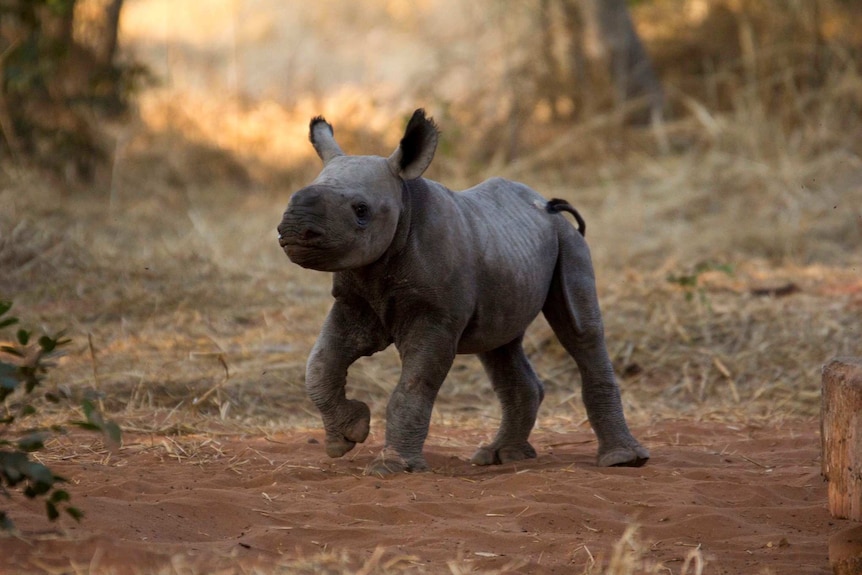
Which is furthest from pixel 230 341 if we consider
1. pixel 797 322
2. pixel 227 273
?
pixel 797 322

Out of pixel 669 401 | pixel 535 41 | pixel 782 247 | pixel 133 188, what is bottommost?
pixel 669 401

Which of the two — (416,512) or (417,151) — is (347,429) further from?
(417,151)

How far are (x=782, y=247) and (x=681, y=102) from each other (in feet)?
15.7

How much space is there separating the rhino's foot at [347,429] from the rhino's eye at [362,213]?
92cm

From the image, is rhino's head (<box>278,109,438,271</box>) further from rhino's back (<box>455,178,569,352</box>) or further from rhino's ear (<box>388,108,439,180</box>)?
rhino's back (<box>455,178,569,352</box>)

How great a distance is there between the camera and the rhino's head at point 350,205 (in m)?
4.53

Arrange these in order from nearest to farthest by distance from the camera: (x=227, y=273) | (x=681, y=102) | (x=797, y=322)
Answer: (x=797, y=322) < (x=227, y=273) < (x=681, y=102)

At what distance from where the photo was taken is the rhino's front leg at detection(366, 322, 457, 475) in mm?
5082

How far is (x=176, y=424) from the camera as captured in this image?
20.9ft

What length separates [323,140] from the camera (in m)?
5.32

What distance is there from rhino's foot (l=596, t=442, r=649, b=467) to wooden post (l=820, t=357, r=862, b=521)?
45.7 inches

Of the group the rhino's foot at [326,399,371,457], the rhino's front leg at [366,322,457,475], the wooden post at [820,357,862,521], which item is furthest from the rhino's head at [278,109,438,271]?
the wooden post at [820,357,862,521]

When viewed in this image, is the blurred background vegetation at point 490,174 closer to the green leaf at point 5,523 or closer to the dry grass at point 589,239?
the dry grass at point 589,239

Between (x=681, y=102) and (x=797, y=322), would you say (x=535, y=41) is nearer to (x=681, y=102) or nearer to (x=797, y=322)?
(x=681, y=102)
